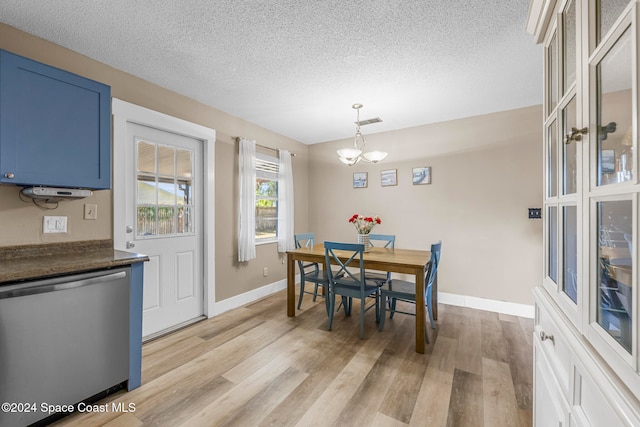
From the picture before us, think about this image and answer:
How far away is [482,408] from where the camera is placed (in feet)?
5.64

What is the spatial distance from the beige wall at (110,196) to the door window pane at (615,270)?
A: 3.04 m

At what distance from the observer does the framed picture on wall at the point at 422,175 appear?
378cm

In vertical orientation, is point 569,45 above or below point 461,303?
above

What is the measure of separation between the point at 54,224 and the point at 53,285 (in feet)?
2.45

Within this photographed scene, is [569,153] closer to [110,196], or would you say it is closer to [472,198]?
[472,198]

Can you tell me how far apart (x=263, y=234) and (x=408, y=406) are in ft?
9.51

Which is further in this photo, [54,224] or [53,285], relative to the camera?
[54,224]

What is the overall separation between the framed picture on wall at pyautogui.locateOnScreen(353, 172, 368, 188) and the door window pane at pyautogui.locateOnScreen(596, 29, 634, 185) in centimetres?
356

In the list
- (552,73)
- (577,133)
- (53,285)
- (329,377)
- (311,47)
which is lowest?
(329,377)

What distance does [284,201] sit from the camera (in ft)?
13.9

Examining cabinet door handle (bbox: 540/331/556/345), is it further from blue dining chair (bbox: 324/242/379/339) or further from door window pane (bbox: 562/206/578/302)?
blue dining chair (bbox: 324/242/379/339)

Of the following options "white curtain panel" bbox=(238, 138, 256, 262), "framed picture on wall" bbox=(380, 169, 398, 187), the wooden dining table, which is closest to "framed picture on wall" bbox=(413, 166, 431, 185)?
"framed picture on wall" bbox=(380, 169, 398, 187)

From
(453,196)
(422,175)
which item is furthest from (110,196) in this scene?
(453,196)

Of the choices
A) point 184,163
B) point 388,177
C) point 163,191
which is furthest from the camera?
point 388,177
